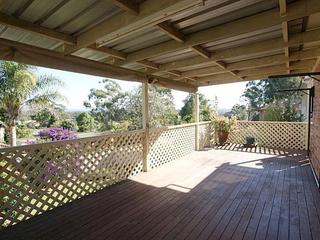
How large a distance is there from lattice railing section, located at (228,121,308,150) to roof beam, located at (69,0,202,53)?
712 cm

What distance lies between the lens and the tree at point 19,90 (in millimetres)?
6395

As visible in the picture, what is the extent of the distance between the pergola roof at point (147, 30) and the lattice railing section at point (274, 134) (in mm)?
4514

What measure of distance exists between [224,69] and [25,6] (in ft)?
12.1

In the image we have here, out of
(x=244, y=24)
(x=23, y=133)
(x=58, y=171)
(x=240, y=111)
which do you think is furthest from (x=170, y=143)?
(x=240, y=111)

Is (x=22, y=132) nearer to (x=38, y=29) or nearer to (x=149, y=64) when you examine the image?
(x=149, y=64)

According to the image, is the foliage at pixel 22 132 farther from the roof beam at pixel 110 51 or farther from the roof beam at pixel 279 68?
the roof beam at pixel 279 68

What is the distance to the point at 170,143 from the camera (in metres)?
5.99

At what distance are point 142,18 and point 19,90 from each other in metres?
6.09

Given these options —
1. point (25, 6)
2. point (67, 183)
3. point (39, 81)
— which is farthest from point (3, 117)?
point (25, 6)

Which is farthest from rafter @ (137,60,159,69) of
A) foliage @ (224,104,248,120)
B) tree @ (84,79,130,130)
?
foliage @ (224,104,248,120)

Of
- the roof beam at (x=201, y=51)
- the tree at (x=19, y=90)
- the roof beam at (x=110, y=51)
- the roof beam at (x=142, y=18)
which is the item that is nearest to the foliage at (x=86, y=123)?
the tree at (x=19, y=90)

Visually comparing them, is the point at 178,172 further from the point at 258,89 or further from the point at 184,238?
the point at 258,89

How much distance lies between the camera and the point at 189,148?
702 cm

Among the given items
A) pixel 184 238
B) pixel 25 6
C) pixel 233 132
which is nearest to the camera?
pixel 25 6
